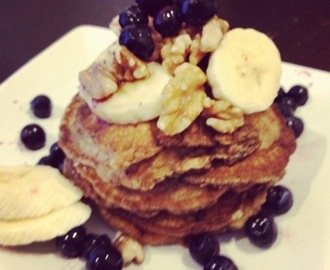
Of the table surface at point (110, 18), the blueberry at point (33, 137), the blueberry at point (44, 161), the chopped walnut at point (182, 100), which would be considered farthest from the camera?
the table surface at point (110, 18)

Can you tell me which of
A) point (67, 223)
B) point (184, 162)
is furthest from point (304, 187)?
point (67, 223)

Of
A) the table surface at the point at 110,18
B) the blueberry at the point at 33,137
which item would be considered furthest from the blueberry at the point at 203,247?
the table surface at the point at 110,18

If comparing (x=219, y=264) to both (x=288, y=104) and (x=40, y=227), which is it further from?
(x=288, y=104)

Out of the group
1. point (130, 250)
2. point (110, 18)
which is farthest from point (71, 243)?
point (110, 18)

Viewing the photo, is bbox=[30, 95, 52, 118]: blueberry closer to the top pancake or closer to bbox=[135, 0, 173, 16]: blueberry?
the top pancake

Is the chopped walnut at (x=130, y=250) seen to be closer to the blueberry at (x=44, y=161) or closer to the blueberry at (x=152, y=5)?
the blueberry at (x=44, y=161)

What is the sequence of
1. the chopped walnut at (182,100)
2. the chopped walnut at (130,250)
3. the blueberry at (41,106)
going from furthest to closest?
Result: the blueberry at (41,106), the chopped walnut at (130,250), the chopped walnut at (182,100)

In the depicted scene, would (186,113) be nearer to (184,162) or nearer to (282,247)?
(184,162)
